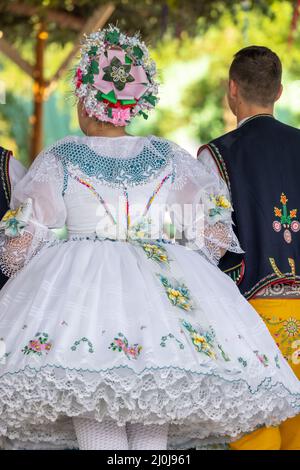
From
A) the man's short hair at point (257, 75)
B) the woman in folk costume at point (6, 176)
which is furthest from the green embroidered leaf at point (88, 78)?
the man's short hair at point (257, 75)

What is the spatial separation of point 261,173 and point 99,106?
0.86m

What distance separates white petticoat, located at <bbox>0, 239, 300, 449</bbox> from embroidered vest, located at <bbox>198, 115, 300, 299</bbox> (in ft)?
1.76

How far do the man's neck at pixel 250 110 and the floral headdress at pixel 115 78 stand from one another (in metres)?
0.59

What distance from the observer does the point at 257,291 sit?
4367 mm

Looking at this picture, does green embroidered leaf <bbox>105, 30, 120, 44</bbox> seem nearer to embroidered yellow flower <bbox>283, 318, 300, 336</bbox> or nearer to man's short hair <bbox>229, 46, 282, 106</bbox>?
man's short hair <bbox>229, 46, 282, 106</bbox>

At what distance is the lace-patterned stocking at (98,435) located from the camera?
3516mm

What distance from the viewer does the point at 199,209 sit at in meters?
4.05

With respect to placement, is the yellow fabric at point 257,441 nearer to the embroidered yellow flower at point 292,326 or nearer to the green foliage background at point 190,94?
the embroidered yellow flower at point 292,326

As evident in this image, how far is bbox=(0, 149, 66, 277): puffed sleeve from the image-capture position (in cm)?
381

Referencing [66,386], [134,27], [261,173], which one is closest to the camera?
[66,386]

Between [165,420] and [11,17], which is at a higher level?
[11,17]

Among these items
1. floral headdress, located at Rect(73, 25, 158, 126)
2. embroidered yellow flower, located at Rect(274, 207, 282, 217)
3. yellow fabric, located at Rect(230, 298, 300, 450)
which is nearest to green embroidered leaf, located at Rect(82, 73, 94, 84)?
floral headdress, located at Rect(73, 25, 158, 126)
